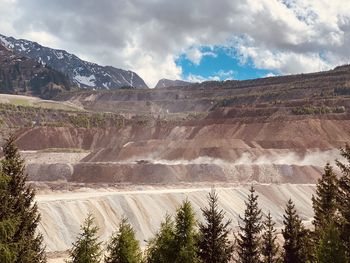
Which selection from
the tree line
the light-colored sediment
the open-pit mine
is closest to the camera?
the tree line

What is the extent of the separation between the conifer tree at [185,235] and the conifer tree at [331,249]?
4254 mm

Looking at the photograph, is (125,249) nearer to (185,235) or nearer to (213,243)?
(185,235)

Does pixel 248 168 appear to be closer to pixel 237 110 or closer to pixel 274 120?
pixel 274 120

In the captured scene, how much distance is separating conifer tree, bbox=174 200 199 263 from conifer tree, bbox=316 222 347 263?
4.25 metres

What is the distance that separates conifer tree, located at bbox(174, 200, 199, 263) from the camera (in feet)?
55.0

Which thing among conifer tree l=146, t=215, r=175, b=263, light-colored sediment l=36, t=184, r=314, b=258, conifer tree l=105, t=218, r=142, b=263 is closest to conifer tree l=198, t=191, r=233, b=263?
conifer tree l=146, t=215, r=175, b=263

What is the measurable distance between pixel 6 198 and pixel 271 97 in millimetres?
166693

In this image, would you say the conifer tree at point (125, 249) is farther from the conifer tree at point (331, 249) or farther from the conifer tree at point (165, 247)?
the conifer tree at point (331, 249)

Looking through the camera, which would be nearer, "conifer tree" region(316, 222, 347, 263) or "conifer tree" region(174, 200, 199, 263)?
"conifer tree" region(316, 222, 347, 263)

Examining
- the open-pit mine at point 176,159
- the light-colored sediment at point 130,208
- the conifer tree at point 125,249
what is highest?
the open-pit mine at point 176,159

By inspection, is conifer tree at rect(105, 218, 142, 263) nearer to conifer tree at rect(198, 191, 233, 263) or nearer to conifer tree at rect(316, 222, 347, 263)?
conifer tree at rect(198, 191, 233, 263)

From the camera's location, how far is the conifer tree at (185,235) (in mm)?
16766

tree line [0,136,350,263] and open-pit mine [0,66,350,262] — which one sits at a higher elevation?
open-pit mine [0,66,350,262]

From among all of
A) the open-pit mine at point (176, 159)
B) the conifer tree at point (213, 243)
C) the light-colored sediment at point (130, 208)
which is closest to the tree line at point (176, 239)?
the conifer tree at point (213, 243)
